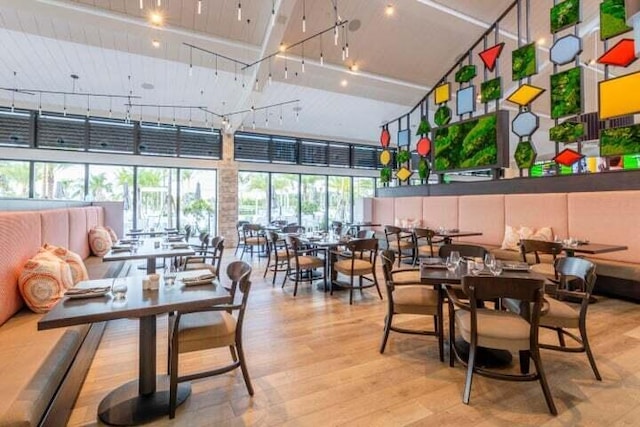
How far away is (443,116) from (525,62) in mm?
1940

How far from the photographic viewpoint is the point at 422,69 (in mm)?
7609

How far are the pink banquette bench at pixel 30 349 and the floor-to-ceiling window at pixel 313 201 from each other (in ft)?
25.9

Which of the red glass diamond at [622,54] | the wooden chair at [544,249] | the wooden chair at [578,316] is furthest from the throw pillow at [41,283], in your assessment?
the red glass diamond at [622,54]

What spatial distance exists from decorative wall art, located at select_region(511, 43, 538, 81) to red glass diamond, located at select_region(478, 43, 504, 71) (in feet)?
1.36

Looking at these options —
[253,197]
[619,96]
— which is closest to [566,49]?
[619,96]

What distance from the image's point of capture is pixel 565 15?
17.1 ft

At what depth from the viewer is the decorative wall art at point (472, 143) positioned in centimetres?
625

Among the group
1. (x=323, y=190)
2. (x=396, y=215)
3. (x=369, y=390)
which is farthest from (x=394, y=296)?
(x=323, y=190)

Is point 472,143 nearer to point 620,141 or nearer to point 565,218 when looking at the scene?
point 565,218

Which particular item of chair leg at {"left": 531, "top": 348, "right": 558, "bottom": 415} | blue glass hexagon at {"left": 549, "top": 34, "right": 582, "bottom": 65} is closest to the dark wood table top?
chair leg at {"left": 531, "top": 348, "right": 558, "bottom": 415}

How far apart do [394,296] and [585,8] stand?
7762 millimetres

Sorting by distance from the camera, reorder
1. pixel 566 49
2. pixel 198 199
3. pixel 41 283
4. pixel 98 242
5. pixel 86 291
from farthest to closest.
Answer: pixel 198 199, pixel 98 242, pixel 566 49, pixel 41 283, pixel 86 291

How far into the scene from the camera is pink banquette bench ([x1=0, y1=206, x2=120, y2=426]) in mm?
1475

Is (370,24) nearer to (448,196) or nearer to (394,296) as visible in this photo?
(448,196)
